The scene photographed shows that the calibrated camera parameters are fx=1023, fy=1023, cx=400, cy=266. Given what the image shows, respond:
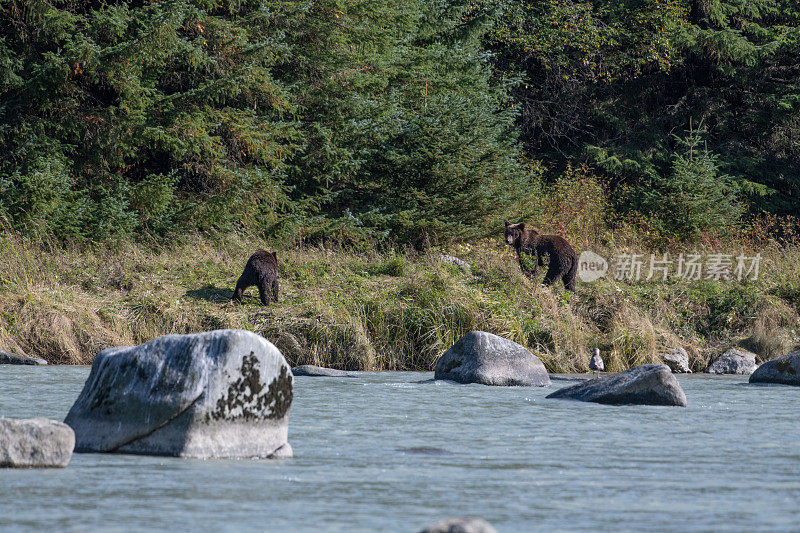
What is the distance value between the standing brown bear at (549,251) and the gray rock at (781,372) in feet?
13.7

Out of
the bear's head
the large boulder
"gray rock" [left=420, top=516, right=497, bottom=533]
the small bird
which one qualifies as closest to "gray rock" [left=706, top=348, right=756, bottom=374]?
the small bird

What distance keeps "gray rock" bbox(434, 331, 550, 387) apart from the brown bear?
378cm

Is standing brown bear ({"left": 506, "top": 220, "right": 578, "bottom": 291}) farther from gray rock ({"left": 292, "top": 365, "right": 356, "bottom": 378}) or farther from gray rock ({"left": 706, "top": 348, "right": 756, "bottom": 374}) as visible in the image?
gray rock ({"left": 292, "top": 365, "right": 356, "bottom": 378})

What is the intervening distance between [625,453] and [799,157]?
85.6 ft

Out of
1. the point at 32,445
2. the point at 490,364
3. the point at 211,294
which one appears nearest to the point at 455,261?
the point at 211,294

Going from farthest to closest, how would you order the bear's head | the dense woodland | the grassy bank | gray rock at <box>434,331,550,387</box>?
the dense woodland, the bear's head, the grassy bank, gray rock at <box>434,331,550,387</box>

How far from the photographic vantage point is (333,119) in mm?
23594

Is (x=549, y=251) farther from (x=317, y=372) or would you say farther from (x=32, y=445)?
(x=32, y=445)

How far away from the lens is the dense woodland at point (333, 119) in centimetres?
1988

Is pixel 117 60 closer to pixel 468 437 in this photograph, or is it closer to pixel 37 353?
pixel 37 353

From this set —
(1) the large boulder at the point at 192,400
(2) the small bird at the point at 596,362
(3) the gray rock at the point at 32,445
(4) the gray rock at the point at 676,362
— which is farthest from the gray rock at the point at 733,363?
(3) the gray rock at the point at 32,445

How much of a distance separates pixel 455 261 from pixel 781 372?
22.4 feet

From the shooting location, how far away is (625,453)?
7211mm

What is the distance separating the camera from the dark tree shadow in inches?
618
